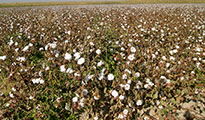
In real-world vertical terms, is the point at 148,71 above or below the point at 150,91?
above

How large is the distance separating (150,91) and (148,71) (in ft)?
1.82

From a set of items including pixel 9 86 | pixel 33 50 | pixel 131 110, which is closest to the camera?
pixel 131 110

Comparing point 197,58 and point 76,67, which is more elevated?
point 76,67

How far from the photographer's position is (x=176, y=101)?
2871 millimetres

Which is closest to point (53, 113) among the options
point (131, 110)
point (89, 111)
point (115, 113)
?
point (89, 111)

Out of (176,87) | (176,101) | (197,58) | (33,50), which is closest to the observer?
(176,101)

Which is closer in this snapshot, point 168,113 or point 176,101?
point 168,113

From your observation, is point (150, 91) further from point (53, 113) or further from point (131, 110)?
point (53, 113)

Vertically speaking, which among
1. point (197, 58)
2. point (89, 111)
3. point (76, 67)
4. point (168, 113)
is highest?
point (76, 67)

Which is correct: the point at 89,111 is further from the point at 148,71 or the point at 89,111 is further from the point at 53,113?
the point at 148,71

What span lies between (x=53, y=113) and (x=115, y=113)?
1198 millimetres

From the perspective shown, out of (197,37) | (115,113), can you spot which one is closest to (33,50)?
(115,113)

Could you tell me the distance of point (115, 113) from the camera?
2492 mm

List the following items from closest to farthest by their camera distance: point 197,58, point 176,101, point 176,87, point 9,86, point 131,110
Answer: point 131,110
point 176,101
point 176,87
point 9,86
point 197,58
